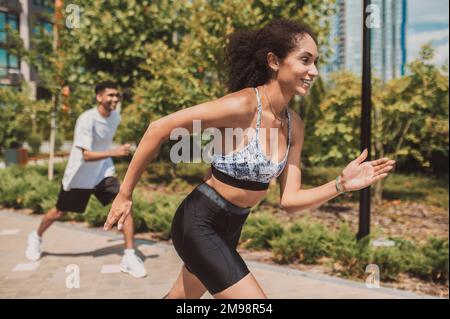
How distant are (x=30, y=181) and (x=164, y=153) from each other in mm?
4525

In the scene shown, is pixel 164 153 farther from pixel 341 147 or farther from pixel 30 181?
pixel 341 147

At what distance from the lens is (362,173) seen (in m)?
2.36

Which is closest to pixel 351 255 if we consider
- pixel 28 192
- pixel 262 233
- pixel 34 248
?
pixel 262 233

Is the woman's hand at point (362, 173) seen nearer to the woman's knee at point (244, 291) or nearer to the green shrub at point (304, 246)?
the woman's knee at point (244, 291)

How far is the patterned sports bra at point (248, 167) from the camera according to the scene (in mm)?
2277

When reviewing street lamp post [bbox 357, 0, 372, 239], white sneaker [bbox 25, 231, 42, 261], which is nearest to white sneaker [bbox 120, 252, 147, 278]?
white sneaker [bbox 25, 231, 42, 261]

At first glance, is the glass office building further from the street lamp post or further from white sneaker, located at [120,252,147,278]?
white sneaker, located at [120,252,147,278]

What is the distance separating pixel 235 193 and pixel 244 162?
0.18 meters

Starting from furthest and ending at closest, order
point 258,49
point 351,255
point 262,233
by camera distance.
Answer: point 262,233
point 351,255
point 258,49

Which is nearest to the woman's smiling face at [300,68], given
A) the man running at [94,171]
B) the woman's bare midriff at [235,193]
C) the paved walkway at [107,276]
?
the woman's bare midriff at [235,193]

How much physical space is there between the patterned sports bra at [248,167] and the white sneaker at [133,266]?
2721mm

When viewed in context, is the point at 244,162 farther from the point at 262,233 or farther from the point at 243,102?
the point at 262,233
